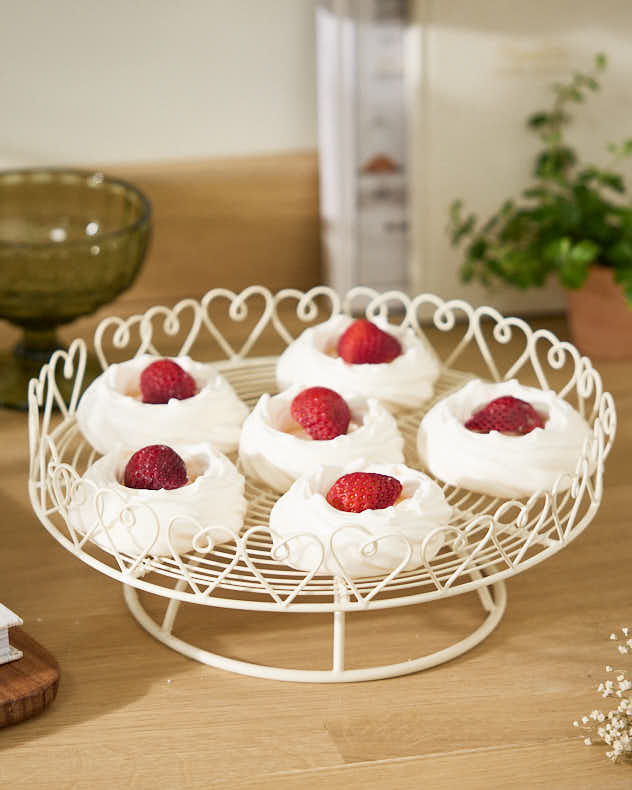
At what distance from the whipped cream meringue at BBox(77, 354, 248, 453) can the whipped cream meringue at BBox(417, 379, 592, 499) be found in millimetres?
186

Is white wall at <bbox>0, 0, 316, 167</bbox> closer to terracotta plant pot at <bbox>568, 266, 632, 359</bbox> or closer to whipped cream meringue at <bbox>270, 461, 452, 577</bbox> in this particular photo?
terracotta plant pot at <bbox>568, 266, 632, 359</bbox>

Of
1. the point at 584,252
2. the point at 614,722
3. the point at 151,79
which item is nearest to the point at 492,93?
the point at 584,252

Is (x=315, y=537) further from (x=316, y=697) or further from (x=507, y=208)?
(x=507, y=208)

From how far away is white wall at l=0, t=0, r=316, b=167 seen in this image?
1.69m

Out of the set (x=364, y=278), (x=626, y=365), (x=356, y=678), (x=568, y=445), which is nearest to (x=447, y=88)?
(x=364, y=278)

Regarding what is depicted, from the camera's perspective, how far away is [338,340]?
4.27 feet

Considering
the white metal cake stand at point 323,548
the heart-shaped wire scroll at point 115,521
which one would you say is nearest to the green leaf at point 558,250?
the white metal cake stand at point 323,548

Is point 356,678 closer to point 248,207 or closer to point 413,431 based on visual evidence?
point 413,431

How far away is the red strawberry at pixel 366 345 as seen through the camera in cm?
125

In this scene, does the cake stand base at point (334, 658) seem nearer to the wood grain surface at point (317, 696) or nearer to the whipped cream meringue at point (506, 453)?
the wood grain surface at point (317, 696)

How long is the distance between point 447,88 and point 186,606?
854 millimetres

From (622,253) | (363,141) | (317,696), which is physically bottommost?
(317,696)

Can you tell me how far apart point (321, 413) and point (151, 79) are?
0.79 metres

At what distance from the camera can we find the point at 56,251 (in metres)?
1.50
